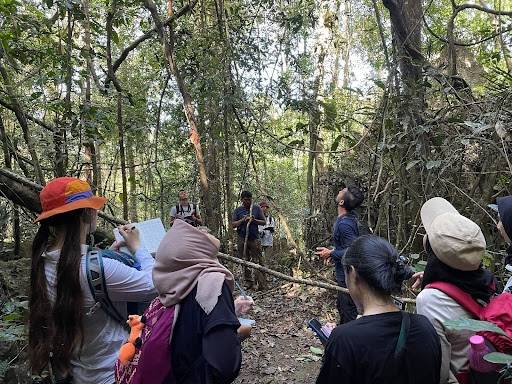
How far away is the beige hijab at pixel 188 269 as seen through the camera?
158 centimetres

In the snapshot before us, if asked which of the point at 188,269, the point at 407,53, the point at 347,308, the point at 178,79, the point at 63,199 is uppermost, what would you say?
the point at 407,53

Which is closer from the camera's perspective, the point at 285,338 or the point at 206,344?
the point at 206,344

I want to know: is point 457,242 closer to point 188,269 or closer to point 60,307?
point 188,269

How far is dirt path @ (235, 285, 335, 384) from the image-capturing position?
4.98 metres

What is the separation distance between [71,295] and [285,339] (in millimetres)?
4636

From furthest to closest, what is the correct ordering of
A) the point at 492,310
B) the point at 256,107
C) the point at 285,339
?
the point at 256,107
the point at 285,339
the point at 492,310

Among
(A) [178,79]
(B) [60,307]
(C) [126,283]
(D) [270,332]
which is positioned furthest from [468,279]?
(D) [270,332]

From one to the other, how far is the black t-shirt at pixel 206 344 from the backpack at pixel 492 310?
0.82 meters

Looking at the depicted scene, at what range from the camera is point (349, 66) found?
61.2ft

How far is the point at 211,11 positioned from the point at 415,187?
177 inches

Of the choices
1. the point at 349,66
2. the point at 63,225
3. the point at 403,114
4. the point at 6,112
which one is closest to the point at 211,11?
the point at 6,112

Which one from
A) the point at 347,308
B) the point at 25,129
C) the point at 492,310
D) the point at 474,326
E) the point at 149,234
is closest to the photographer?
the point at 474,326

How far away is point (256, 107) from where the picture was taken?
7.43 meters

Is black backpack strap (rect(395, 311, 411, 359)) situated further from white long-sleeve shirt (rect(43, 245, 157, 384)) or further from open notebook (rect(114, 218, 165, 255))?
open notebook (rect(114, 218, 165, 255))
